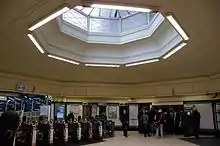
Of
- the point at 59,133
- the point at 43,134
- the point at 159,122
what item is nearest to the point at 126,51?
the point at 59,133

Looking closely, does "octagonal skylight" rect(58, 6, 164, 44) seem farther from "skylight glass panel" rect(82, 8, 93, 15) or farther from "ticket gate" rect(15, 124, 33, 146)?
"ticket gate" rect(15, 124, 33, 146)

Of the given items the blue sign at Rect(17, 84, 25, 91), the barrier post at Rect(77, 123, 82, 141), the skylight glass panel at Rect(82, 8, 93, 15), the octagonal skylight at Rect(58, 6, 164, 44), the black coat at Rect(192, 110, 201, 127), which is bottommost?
the barrier post at Rect(77, 123, 82, 141)

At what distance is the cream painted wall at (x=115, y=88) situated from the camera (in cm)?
1202

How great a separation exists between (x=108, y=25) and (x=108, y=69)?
322 centimetres

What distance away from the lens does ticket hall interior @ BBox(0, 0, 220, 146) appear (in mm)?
5875

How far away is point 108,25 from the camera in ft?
32.2

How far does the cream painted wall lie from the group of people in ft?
3.82

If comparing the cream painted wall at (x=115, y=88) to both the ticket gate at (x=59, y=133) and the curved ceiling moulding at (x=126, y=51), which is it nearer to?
the ticket gate at (x=59, y=133)

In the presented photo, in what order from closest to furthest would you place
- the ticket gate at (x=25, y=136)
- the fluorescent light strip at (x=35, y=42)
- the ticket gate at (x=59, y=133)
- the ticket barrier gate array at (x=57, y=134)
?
the fluorescent light strip at (x=35, y=42), the ticket gate at (x=25, y=136), the ticket barrier gate array at (x=57, y=134), the ticket gate at (x=59, y=133)

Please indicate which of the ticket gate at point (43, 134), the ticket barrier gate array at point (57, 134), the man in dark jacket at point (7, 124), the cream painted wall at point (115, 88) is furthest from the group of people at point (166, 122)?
the man in dark jacket at point (7, 124)

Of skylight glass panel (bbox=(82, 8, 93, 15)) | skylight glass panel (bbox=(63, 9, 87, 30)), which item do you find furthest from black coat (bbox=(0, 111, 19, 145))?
skylight glass panel (bbox=(82, 8, 93, 15))

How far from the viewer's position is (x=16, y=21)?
5980mm

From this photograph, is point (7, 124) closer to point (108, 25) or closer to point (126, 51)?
point (108, 25)

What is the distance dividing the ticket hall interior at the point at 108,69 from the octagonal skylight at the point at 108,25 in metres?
0.04
